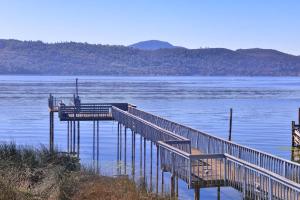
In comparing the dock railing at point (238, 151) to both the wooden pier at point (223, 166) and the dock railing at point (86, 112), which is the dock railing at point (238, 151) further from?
the dock railing at point (86, 112)

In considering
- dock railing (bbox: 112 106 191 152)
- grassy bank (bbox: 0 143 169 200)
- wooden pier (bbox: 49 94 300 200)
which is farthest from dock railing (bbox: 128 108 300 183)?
grassy bank (bbox: 0 143 169 200)

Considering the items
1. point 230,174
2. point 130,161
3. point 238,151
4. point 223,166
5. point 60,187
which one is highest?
point 238,151

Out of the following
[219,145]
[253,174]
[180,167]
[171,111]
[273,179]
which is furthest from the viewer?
[171,111]

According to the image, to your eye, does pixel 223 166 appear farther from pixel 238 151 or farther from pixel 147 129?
pixel 147 129

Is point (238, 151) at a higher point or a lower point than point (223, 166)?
higher

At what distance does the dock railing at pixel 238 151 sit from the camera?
63.4 feet

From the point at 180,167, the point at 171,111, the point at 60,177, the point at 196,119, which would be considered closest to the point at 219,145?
→ the point at 180,167

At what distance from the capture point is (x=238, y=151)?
22938 millimetres

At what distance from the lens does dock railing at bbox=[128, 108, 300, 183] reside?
19328 millimetres

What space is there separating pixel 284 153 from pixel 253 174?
3184cm

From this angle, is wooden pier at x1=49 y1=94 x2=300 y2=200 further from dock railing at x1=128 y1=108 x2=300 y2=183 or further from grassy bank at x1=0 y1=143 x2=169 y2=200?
grassy bank at x1=0 y1=143 x2=169 y2=200

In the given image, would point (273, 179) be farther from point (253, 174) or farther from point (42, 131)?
point (42, 131)

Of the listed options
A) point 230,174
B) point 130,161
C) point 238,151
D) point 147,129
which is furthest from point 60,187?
point 130,161

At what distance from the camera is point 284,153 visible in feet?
160
